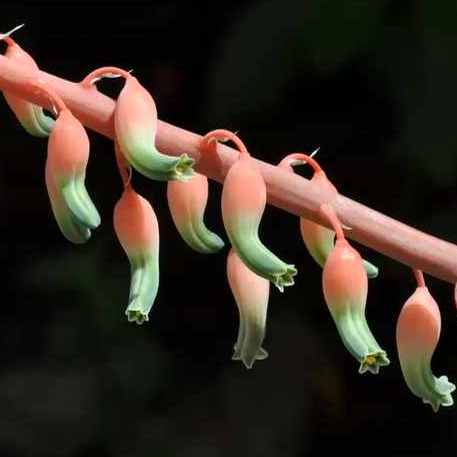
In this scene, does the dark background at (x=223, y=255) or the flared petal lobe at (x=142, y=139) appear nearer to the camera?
the flared petal lobe at (x=142, y=139)

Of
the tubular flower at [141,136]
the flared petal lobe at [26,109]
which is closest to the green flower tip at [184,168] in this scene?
the tubular flower at [141,136]

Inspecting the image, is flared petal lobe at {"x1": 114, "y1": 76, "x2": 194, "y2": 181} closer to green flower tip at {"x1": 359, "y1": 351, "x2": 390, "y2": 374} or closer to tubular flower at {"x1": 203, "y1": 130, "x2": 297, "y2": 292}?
tubular flower at {"x1": 203, "y1": 130, "x2": 297, "y2": 292}

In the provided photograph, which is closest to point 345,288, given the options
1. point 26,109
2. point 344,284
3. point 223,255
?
point 344,284

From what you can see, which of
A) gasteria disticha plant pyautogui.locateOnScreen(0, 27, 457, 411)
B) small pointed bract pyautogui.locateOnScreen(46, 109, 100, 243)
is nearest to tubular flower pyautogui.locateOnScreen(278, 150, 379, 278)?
gasteria disticha plant pyautogui.locateOnScreen(0, 27, 457, 411)

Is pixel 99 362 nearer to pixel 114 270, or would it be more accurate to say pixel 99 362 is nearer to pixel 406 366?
pixel 114 270

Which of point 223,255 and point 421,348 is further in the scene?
point 223,255

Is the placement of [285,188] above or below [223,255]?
below

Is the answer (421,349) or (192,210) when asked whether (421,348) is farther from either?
(192,210)

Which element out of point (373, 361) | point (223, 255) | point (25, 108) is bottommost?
point (373, 361)

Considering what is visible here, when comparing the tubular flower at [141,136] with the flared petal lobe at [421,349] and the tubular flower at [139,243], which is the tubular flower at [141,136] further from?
the flared petal lobe at [421,349]
